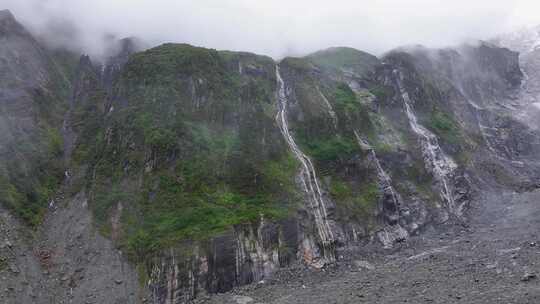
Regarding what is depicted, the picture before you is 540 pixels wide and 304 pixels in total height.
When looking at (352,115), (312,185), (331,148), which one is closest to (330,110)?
(352,115)

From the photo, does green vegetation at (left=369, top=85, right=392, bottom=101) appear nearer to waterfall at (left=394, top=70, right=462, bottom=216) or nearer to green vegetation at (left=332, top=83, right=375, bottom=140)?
waterfall at (left=394, top=70, right=462, bottom=216)

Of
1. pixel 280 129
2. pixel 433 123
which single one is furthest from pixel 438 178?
pixel 280 129

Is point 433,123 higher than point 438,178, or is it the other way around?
point 433,123

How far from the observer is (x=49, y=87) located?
96.5 m

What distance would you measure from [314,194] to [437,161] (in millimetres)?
28996

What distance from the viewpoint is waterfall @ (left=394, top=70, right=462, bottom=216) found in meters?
83.3

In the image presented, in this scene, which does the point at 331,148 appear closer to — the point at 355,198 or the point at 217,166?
the point at 355,198

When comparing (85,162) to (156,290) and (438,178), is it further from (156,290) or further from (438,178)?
(438,178)

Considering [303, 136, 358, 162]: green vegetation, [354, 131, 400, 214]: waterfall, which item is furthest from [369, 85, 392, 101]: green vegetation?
[303, 136, 358, 162]: green vegetation

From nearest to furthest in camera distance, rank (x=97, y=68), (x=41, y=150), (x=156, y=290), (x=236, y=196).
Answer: (x=156, y=290) < (x=236, y=196) < (x=41, y=150) < (x=97, y=68)

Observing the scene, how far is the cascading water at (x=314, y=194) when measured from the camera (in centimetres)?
6781

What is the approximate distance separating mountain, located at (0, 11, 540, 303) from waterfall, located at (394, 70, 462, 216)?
329 millimetres

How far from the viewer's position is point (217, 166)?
7512 cm

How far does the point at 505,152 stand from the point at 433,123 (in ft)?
63.7
